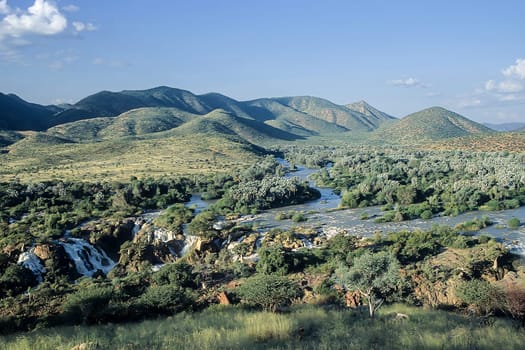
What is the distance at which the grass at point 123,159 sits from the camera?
7688cm

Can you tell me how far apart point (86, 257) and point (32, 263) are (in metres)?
4.37

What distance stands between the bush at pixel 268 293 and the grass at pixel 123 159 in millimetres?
56216

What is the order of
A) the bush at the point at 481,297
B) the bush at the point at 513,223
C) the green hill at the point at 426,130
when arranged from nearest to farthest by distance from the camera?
1. the bush at the point at 481,297
2. the bush at the point at 513,223
3. the green hill at the point at 426,130

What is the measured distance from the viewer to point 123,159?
97.1m

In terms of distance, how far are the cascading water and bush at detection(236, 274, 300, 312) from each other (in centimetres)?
1840

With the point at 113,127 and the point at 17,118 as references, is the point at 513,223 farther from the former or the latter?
the point at 17,118

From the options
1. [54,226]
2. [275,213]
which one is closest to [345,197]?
[275,213]

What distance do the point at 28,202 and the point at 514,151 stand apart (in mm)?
90369

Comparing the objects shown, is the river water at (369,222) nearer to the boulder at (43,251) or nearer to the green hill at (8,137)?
the boulder at (43,251)

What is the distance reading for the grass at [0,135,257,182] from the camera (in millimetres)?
76875

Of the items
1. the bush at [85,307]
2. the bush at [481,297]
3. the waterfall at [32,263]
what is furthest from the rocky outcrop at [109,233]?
the bush at [481,297]

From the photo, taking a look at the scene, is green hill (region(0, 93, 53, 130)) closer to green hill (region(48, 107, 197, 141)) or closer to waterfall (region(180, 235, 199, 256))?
green hill (region(48, 107, 197, 141))

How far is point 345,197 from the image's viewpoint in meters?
50.8

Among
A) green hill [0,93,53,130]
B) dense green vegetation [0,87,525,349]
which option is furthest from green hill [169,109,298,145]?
dense green vegetation [0,87,525,349]
